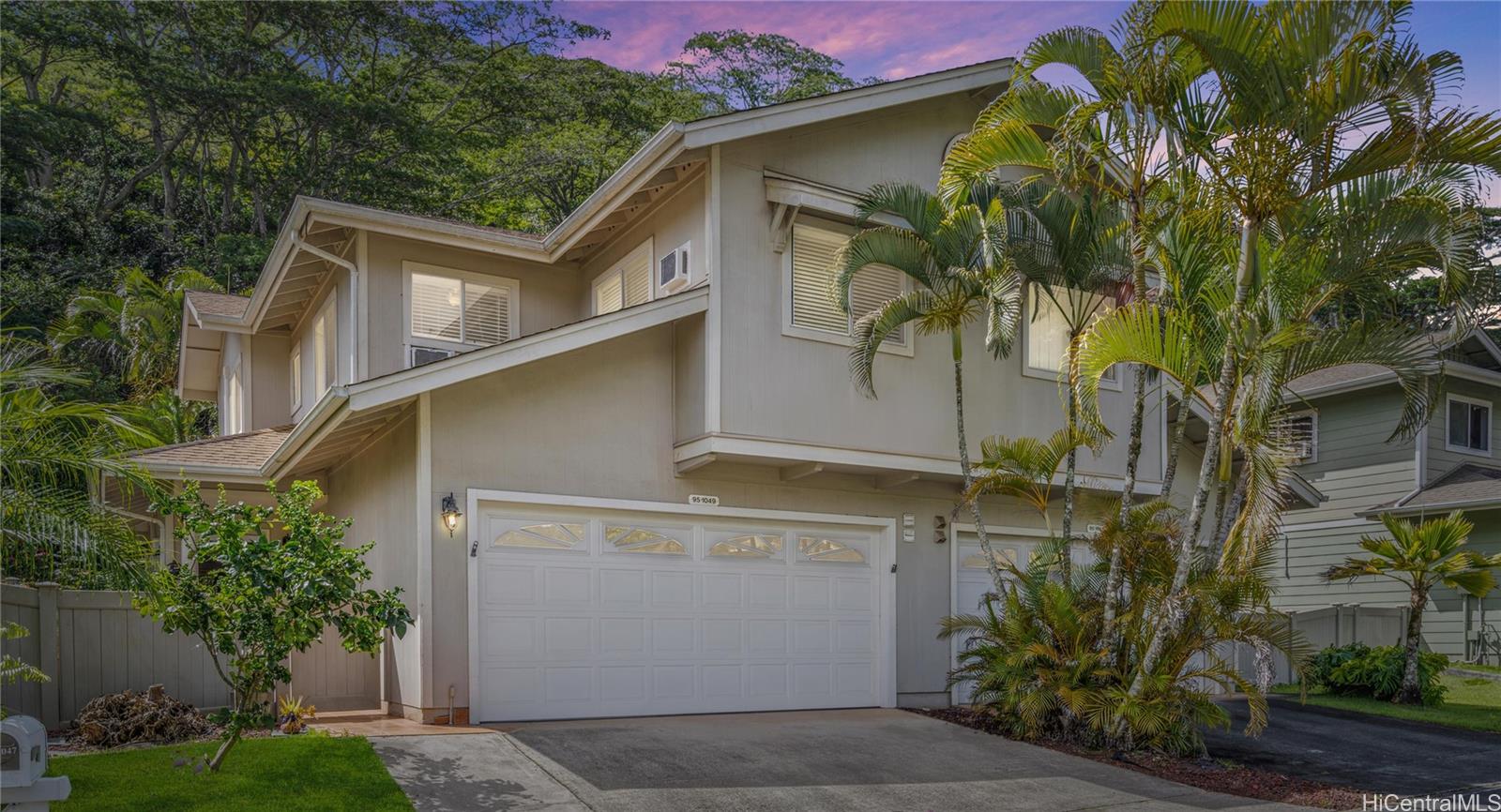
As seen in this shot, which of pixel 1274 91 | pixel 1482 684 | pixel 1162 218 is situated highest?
pixel 1274 91

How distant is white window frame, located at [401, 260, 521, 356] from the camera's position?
13.0 m

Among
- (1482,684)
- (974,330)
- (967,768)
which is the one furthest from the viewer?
(1482,684)

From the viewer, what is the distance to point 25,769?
5.72 metres

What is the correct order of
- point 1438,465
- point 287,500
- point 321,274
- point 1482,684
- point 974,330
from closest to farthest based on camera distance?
point 287,500 → point 974,330 → point 321,274 → point 1482,684 → point 1438,465

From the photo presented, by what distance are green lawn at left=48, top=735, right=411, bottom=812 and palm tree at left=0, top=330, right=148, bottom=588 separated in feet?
4.22

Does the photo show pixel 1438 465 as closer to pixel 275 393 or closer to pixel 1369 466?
pixel 1369 466

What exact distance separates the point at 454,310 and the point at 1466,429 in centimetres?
1909

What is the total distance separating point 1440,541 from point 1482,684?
3607 mm

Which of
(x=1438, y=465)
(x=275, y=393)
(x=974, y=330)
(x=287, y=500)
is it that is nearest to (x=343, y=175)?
(x=275, y=393)

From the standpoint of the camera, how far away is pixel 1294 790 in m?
9.09

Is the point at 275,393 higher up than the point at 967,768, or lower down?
higher up

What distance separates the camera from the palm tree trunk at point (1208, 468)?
9.38m

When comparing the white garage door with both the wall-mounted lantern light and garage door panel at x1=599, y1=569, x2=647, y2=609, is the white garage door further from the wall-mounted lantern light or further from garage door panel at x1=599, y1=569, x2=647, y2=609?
the wall-mounted lantern light

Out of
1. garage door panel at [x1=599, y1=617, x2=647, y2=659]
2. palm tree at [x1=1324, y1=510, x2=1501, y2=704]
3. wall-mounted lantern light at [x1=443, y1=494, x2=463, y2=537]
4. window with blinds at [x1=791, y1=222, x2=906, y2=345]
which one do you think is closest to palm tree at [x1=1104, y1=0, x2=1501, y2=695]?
window with blinds at [x1=791, y1=222, x2=906, y2=345]
